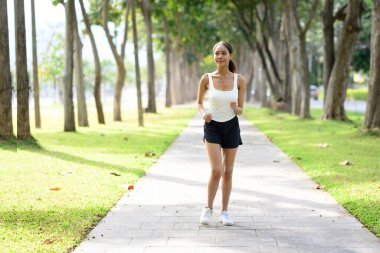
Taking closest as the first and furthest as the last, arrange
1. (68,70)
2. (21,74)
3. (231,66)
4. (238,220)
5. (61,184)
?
(231,66) → (238,220) → (61,184) → (21,74) → (68,70)

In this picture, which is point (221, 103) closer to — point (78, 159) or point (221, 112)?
point (221, 112)

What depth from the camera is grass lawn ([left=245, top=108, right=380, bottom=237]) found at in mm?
7727

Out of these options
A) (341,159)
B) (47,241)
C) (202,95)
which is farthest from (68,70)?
(47,241)

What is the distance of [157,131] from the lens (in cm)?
2108

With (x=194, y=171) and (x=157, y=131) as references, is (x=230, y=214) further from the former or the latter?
(x=157, y=131)

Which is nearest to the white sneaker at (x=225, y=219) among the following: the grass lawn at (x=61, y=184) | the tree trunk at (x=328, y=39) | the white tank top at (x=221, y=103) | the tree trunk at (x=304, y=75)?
the white tank top at (x=221, y=103)

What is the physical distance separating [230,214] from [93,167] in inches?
175

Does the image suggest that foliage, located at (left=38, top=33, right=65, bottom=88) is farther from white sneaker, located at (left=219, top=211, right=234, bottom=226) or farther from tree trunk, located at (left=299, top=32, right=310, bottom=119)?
white sneaker, located at (left=219, top=211, right=234, bottom=226)

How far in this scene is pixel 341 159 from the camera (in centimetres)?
1224

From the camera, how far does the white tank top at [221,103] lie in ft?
21.6

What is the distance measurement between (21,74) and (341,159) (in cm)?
746

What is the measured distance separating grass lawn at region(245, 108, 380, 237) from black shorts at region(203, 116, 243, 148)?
1.66 m

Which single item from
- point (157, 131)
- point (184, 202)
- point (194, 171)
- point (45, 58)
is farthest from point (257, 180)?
point (45, 58)

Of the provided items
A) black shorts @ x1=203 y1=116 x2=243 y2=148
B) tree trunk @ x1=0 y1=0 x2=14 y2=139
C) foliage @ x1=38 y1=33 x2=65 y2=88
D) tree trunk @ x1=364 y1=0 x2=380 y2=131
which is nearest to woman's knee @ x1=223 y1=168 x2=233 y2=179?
black shorts @ x1=203 y1=116 x2=243 y2=148
